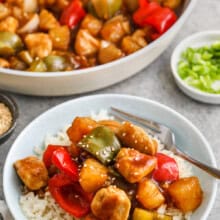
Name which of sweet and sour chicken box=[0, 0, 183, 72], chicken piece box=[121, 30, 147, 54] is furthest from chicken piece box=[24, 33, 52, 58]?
chicken piece box=[121, 30, 147, 54]

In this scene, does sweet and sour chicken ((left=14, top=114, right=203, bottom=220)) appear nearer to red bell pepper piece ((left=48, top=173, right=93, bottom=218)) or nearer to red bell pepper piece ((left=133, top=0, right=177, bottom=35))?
red bell pepper piece ((left=48, top=173, right=93, bottom=218))

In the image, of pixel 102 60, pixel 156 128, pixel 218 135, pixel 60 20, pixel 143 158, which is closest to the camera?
pixel 143 158

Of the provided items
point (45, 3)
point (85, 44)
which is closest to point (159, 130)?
point (85, 44)

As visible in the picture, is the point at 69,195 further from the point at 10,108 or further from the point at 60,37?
the point at 60,37

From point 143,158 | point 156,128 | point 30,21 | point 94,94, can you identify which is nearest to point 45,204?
point 143,158

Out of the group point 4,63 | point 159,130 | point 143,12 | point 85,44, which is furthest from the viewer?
point 143,12

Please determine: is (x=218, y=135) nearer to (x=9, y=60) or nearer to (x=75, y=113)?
(x=75, y=113)
